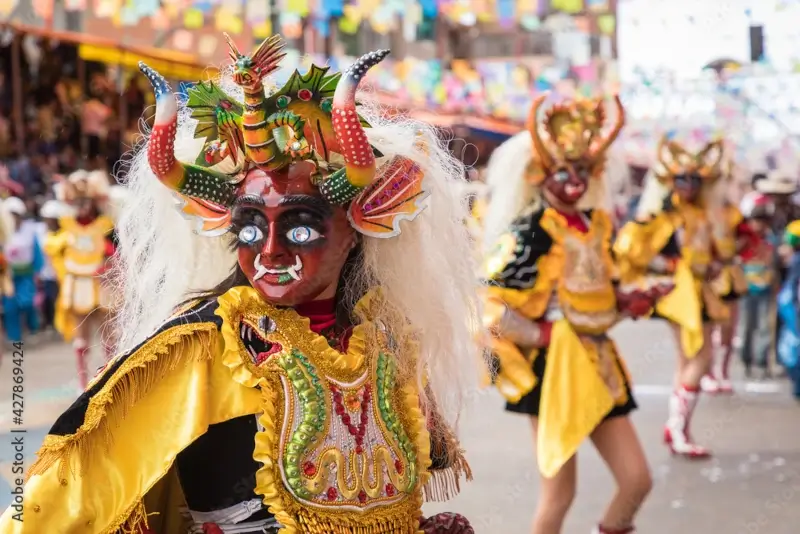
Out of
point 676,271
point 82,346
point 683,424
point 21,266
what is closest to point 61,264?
point 82,346

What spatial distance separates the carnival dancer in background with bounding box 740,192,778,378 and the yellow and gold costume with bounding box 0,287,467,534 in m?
8.10

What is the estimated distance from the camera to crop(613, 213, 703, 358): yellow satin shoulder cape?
6.01 meters

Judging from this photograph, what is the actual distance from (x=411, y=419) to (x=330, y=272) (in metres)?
0.40

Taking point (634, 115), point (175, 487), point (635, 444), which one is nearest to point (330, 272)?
point (175, 487)

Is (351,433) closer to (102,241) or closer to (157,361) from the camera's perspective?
(157,361)

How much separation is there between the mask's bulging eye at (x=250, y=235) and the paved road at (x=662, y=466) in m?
2.79

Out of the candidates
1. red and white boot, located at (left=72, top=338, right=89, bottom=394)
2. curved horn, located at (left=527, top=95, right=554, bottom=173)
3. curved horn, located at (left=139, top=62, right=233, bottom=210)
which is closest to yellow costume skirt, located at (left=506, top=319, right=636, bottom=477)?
curved horn, located at (left=527, top=95, right=554, bottom=173)

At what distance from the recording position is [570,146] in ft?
16.1

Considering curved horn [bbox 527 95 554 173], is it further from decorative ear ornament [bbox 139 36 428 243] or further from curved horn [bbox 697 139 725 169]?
curved horn [bbox 697 139 725 169]

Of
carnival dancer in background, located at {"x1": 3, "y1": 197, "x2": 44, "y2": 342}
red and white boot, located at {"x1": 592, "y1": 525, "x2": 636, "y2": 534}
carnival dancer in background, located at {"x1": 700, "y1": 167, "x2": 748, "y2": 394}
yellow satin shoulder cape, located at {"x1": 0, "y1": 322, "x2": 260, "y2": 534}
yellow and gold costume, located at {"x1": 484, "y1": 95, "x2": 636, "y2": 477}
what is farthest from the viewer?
carnival dancer in background, located at {"x1": 3, "y1": 197, "x2": 44, "y2": 342}

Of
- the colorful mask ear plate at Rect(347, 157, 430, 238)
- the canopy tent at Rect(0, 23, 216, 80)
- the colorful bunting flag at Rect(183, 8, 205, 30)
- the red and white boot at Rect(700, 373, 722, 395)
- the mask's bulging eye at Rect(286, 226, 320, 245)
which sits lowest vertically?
the red and white boot at Rect(700, 373, 722, 395)

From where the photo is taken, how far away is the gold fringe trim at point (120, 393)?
7.13ft

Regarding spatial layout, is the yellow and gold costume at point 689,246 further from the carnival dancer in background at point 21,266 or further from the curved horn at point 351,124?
the carnival dancer in background at point 21,266

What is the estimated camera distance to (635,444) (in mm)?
4535
